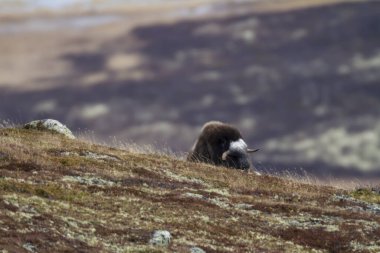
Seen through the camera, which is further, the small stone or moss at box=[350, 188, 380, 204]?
moss at box=[350, 188, 380, 204]

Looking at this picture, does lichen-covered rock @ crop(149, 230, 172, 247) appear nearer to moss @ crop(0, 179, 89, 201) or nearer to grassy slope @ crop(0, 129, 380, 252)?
grassy slope @ crop(0, 129, 380, 252)

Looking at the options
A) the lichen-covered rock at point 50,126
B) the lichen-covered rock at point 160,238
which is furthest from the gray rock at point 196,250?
the lichen-covered rock at point 50,126

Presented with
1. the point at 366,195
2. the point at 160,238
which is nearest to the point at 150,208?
the point at 160,238

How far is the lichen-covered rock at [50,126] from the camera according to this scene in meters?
55.0

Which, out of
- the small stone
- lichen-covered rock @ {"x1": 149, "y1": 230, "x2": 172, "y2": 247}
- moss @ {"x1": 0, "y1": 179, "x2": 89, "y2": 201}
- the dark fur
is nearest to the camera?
lichen-covered rock @ {"x1": 149, "y1": 230, "x2": 172, "y2": 247}

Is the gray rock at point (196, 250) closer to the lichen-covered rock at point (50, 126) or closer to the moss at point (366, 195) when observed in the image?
the moss at point (366, 195)

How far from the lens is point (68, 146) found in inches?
1799

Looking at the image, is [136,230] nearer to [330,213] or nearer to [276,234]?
[276,234]

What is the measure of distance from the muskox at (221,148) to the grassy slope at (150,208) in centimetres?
927

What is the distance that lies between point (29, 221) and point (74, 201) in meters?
4.36

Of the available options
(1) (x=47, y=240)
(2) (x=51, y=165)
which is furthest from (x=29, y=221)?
(2) (x=51, y=165)

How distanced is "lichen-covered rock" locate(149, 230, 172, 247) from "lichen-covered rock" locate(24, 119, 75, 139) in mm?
29942

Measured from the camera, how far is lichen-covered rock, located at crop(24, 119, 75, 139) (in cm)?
5503

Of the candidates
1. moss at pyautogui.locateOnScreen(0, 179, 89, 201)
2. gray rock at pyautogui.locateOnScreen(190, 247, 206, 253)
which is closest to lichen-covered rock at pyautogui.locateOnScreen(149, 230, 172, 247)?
gray rock at pyautogui.locateOnScreen(190, 247, 206, 253)
